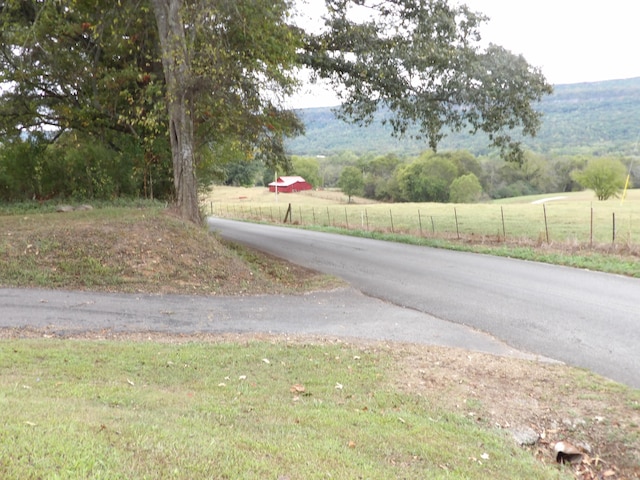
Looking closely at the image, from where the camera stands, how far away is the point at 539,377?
22.4ft

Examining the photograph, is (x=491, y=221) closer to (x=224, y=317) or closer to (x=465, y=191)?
(x=224, y=317)

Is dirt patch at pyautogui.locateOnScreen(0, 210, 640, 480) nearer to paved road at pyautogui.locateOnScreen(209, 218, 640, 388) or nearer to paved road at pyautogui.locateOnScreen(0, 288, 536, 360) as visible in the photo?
paved road at pyautogui.locateOnScreen(0, 288, 536, 360)

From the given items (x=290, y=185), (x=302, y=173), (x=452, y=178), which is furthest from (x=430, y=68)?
(x=302, y=173)

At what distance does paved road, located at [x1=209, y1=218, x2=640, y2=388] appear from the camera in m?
8.16

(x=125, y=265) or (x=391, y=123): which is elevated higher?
(x=391, y=123)

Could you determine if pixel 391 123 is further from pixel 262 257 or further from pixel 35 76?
pixel 35 76

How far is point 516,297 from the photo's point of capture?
11.5 m

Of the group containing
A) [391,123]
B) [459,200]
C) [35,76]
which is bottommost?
[459,200]

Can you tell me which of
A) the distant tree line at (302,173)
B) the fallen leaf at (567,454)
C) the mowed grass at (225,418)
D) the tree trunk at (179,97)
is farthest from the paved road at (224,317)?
the distant tree line at (302,173)

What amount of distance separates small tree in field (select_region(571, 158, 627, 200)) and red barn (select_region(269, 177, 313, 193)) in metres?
51.2

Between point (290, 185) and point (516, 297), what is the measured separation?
307 ft

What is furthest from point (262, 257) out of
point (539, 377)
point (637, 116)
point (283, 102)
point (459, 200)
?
point (637, 116)

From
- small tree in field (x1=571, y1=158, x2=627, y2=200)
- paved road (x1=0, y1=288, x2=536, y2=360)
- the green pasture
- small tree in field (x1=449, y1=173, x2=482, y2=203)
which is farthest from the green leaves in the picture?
small tree in field (x1=449, y1=173, x2=482, y2=203)

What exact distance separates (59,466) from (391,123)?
18.3m
